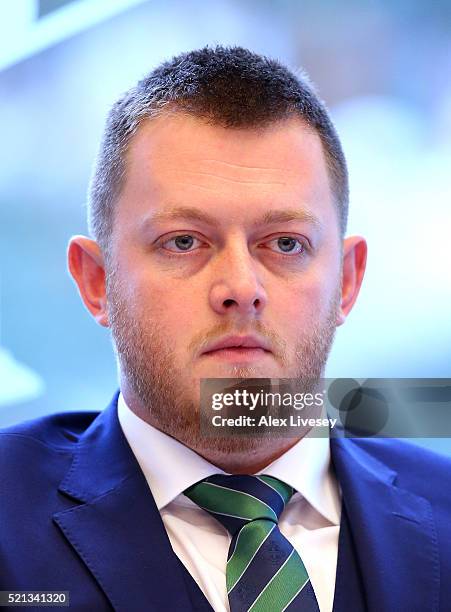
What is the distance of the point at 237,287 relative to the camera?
100 centimetres

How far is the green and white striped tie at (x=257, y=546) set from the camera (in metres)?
0.98

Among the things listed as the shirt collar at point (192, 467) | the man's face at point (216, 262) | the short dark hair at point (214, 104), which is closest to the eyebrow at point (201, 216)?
the man's face at point (216, 262)

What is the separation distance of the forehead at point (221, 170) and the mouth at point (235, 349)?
0.52 ft

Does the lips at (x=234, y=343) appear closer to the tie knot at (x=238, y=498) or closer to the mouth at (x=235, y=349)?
the mouth at (x=235, y=349)

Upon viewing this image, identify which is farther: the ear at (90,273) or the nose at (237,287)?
the ear at (90,273)

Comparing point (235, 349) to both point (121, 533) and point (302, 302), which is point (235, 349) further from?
point (121, 533)

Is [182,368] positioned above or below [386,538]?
above

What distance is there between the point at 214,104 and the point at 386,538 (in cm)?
61

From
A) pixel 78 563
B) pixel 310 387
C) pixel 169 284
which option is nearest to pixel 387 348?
pixel 310 387

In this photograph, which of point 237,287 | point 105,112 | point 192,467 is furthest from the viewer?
point 105,112

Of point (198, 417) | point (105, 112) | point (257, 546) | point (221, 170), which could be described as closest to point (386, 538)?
point (257, 546)

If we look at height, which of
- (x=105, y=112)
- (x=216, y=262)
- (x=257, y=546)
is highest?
(x=105, y=112)

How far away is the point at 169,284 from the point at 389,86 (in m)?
0.68

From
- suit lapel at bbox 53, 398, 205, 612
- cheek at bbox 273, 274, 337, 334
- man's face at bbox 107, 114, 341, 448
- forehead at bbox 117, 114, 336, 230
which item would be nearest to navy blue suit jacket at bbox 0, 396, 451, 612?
suit lapel at bbox 53, 398, 205, 612
